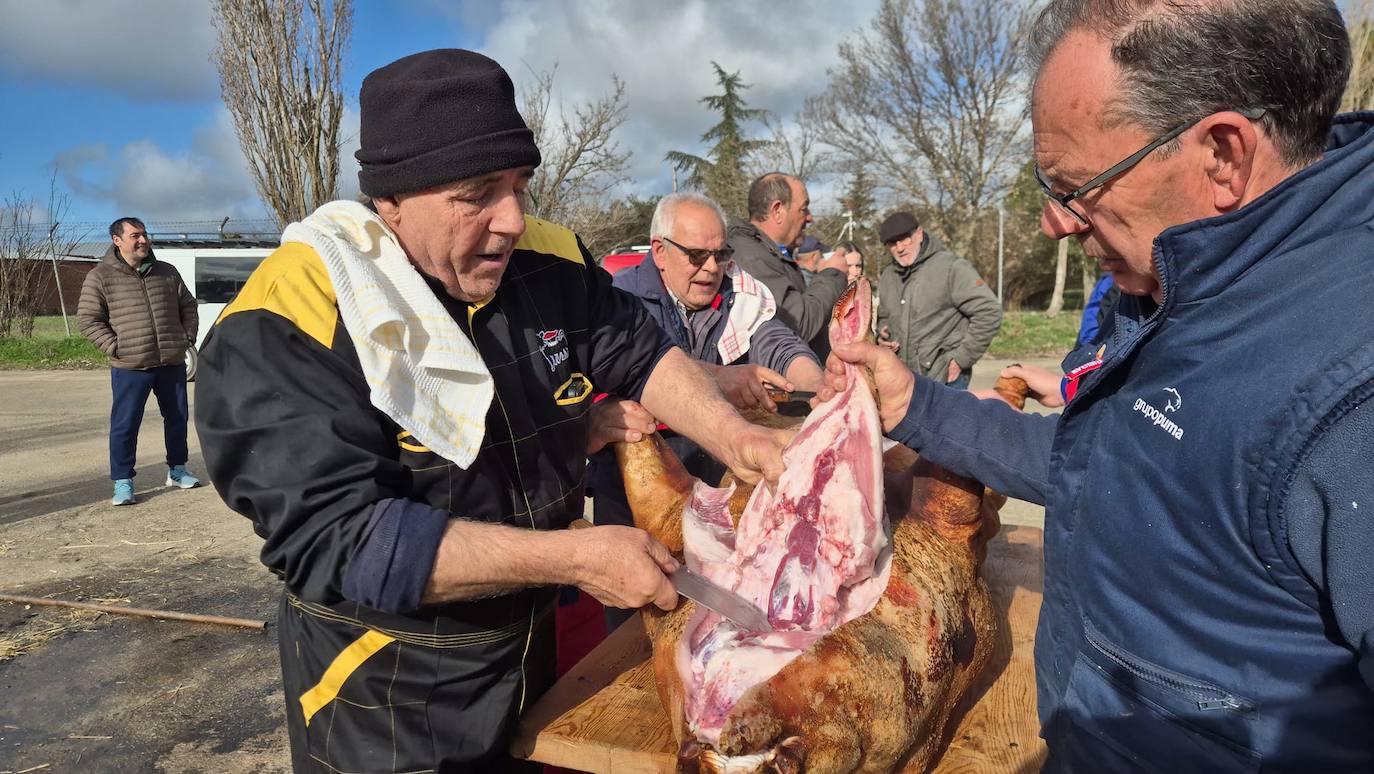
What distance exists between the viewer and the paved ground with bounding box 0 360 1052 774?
3623 millimetres

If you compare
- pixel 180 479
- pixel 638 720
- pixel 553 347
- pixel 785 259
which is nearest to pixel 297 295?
pixel 553 347

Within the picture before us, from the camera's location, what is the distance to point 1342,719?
44.9 inches

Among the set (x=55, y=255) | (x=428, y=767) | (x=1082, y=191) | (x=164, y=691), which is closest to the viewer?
(x=1082, y=191)

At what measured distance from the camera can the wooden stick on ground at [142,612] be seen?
4672 millimetres

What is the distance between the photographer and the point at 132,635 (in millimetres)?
4664

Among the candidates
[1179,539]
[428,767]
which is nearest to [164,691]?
[428,767]

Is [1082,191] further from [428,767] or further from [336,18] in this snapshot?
[336,18]

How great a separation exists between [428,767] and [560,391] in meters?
0.92

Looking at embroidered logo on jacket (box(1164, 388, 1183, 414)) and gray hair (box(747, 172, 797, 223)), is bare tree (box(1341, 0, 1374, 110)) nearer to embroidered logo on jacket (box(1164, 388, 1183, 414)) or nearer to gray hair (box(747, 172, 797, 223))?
gray hair (box(747, 172, 797, 223))

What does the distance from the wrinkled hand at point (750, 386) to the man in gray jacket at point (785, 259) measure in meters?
1.57

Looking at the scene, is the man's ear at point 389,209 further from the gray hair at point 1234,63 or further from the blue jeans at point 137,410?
the blue jeans at point 137,410

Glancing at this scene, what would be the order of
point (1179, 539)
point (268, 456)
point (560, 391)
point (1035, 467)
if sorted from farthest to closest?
point (560, 391) < point (1035, 467) < point (268, 456) < point (1179, 539)

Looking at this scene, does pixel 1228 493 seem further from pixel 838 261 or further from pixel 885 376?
pixel 838 261

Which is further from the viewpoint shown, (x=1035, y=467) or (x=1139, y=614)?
(x=1035, y=467)
